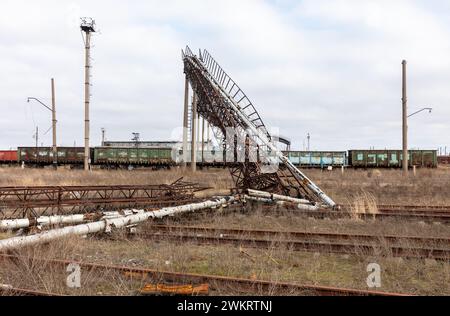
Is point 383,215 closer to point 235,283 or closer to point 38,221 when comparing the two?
point 235,283

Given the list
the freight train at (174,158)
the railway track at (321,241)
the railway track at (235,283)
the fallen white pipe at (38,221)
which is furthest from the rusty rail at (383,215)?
the freight train at (174,158)

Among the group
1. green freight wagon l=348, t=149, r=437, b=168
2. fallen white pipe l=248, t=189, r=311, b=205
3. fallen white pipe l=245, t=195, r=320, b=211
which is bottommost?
fallen white pipe l=245, t=195, r=320, b=211

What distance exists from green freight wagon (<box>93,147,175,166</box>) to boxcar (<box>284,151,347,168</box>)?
17.4 metres

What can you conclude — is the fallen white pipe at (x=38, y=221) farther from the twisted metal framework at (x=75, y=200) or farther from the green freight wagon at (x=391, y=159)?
the green freight wagon at (x=391, y=159)

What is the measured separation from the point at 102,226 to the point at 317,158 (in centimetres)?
4884

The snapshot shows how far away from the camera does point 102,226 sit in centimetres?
945

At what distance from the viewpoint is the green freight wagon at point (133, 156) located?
184ft

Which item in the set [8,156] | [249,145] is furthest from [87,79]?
[8,156]

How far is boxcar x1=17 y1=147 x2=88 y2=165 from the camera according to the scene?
57.5 meters

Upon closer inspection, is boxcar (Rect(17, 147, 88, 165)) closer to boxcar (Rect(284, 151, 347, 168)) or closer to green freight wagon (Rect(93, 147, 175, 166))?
green freight wagon (Rect(93, 147, 175, 166))

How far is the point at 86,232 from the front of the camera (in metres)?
9.01

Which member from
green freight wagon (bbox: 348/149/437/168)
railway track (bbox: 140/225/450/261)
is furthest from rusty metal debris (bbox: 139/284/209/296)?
green freight wagon (bbox: 348/149/437/168)

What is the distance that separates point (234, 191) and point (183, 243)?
7.29m
